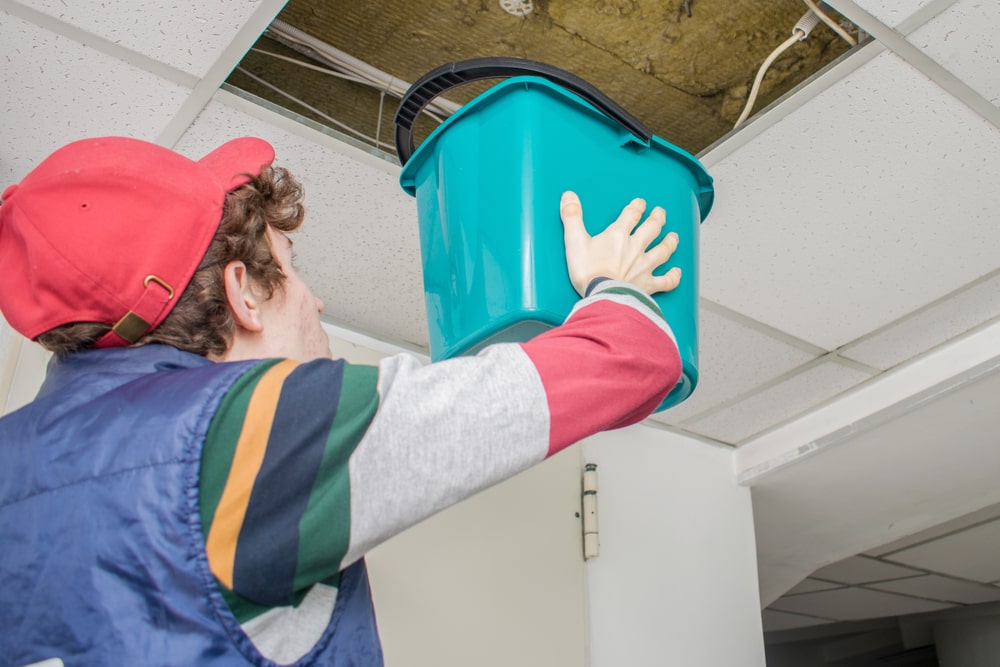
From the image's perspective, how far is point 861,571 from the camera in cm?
300

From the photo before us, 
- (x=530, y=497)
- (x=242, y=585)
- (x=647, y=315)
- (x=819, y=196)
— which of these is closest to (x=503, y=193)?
(x=647, y=315)

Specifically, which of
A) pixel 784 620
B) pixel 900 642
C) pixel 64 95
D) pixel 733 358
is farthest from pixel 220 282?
pixel 900 642

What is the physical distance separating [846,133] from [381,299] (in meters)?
0.78

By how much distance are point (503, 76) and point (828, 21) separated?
42 centimetres

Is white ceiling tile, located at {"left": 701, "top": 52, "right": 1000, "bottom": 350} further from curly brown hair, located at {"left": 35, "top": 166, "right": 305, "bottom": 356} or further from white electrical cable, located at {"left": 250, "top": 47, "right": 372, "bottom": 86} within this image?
curly brown hair, located at {"left": 35, "top": 166, "right": 305, "bottom": 356}

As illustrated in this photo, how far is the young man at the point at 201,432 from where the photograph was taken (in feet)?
1.80

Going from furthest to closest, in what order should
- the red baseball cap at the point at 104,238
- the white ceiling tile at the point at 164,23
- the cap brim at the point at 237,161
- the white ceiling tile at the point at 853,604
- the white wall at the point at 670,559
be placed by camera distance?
1. the white ceiling tile at the point at 853,604
2. the white wall at the point at 670,559
3. the white ceiling tile at the point at 164,23
4. the cap brim at the point at 237,161
5. the red baseball cap at the point at 104,238

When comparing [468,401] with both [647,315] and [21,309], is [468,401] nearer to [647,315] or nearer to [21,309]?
[647,315]

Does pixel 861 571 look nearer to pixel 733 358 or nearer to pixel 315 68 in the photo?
pixel 733 358

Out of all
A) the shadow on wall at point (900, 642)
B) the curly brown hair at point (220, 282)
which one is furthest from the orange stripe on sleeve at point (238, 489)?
the shadow on wall at point (900, 642)

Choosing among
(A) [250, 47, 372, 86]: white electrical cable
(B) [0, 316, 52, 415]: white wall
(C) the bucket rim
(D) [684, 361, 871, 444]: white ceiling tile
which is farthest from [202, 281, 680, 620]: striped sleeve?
(D) [684, 361, 871, 444]: white ceiling tile

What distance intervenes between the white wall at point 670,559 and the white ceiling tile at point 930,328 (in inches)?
18.6

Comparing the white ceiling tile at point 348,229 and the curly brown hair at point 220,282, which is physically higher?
the white ceiling tile at point 348,229

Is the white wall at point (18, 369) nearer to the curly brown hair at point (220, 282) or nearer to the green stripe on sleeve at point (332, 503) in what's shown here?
the curly brown hair at point (220, 282)
